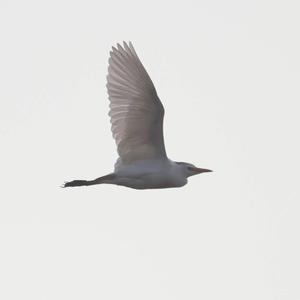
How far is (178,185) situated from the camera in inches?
680

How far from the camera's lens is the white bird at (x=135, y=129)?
653 inches

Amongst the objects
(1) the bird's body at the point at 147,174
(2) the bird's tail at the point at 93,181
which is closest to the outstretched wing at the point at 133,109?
(1) the bird's body at the point at 147,174

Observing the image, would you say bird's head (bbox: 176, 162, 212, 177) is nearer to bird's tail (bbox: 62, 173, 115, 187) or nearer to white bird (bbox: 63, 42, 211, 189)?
white bird (bbox: 63, 42, 211, 189)

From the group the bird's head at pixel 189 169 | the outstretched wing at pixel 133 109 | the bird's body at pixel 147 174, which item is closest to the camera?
the outstretched wing at pixel 133 109

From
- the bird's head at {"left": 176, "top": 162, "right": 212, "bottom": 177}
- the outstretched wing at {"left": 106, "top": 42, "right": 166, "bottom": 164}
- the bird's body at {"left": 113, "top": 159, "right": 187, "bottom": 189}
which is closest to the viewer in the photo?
the outstretched wing at {"left": 106, "top": 42, "right": 166, "bottom": 164}

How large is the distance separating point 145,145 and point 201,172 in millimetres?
1381

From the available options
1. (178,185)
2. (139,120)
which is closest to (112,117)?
(139,120)

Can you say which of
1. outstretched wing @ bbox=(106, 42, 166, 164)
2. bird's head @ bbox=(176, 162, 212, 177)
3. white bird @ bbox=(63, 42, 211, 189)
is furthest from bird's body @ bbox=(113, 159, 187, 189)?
bird's head @ bbox=(176, 162, 212, 177)

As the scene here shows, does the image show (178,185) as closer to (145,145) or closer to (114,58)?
(145,145)

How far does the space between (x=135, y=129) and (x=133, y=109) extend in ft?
1.17

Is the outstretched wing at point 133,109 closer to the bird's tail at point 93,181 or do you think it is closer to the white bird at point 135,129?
the white bird at point 135,129

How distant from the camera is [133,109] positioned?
55.1 ft

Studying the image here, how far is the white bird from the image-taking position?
16594 mm

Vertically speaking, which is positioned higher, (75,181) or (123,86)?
(123,86)
